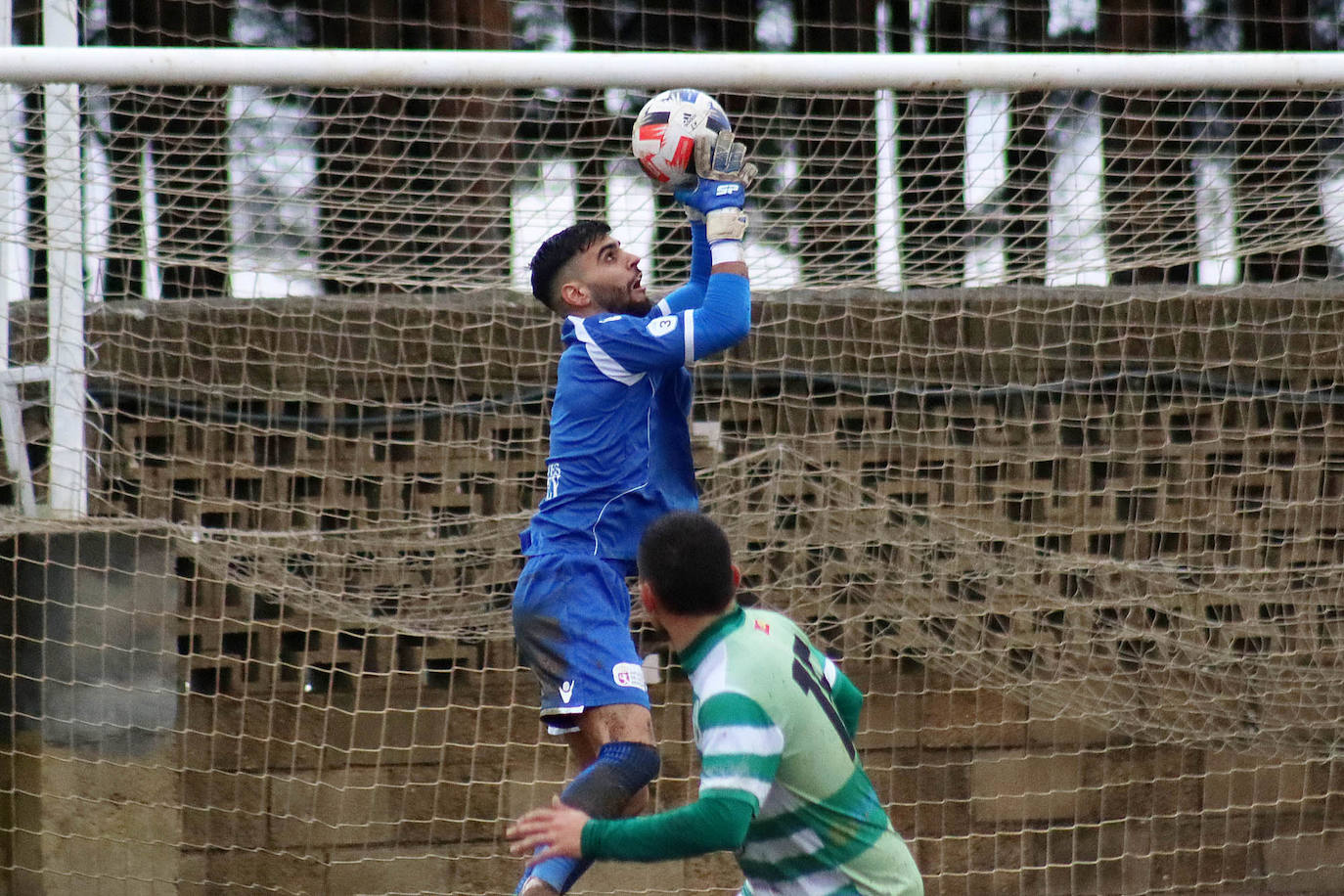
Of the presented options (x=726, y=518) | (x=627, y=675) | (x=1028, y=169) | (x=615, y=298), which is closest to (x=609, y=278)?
(x=615, y=298)

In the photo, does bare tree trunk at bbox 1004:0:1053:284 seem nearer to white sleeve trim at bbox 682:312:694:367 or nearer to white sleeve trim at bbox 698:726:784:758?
white sleeve trim at bbox 682:312:694:367

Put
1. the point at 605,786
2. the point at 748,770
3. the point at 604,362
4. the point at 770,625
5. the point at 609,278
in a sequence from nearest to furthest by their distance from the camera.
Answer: the point at 748,770, the point at 770,625, the point at 605,786, the point at 604,362, the point at 609,278

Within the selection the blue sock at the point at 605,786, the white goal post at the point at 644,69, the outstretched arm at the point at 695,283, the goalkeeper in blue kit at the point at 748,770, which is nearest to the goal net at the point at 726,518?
the white goal post at the point at 644,69

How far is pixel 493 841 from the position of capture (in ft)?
17.4

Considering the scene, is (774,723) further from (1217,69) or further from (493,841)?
(493,841)

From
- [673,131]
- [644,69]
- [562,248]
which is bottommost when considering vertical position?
[562,248]

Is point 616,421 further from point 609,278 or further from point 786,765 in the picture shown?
point 786,765

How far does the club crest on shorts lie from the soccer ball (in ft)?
3.70

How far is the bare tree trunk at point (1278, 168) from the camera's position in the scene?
5.00 m

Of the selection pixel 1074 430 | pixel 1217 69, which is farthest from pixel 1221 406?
pixel 1217 69

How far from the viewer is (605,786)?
310cm

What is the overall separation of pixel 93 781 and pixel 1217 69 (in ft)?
13.9

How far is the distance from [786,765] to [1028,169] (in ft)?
10.6

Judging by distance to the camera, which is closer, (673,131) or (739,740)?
(739,740)
